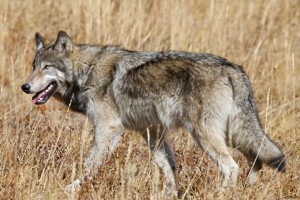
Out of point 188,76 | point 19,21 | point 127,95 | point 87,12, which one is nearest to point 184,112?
point 188,76

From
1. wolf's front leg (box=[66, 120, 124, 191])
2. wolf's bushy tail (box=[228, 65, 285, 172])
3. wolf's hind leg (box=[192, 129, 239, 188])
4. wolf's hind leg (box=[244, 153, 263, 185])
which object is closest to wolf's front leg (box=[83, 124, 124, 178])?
wolf's front leg (box=[66, 120, 124, 191])

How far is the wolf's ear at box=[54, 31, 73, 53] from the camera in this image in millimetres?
6176

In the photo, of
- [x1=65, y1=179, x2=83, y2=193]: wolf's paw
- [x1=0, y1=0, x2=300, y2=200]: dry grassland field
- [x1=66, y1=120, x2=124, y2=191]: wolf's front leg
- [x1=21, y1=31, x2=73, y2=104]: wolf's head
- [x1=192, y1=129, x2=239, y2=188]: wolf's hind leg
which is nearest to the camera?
[x1=65, y1=179, x2=83, y2=193]: wolf's paw

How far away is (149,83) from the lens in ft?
18.6

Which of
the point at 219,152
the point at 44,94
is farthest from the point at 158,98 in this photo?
the point at 44,94

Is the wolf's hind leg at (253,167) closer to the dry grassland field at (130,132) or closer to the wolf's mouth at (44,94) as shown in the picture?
the dry grassland field at (130,132)

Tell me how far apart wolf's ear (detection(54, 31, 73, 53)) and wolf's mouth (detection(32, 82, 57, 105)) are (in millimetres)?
351

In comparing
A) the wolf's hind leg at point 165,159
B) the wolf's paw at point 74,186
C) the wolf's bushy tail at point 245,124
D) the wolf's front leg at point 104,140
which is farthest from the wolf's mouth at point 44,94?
the wolf's bushy tail at point 245,124

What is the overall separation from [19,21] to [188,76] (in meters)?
4.69

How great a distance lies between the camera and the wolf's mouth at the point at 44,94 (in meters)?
5.92

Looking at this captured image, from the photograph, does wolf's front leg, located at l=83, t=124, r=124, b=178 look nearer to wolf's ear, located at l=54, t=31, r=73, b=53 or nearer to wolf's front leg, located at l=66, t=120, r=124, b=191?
wolf's front leg, located at l=66, t=120, r=124, b=191

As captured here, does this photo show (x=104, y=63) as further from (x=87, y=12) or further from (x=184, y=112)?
(x=87, y=12)

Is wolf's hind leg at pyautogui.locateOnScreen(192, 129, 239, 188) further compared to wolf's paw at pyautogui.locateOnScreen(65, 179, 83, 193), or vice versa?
wolf's hind leg at pyautogui.locateOnScreen(192, 129, 239, 188)

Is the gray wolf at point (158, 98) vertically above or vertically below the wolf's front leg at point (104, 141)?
above
